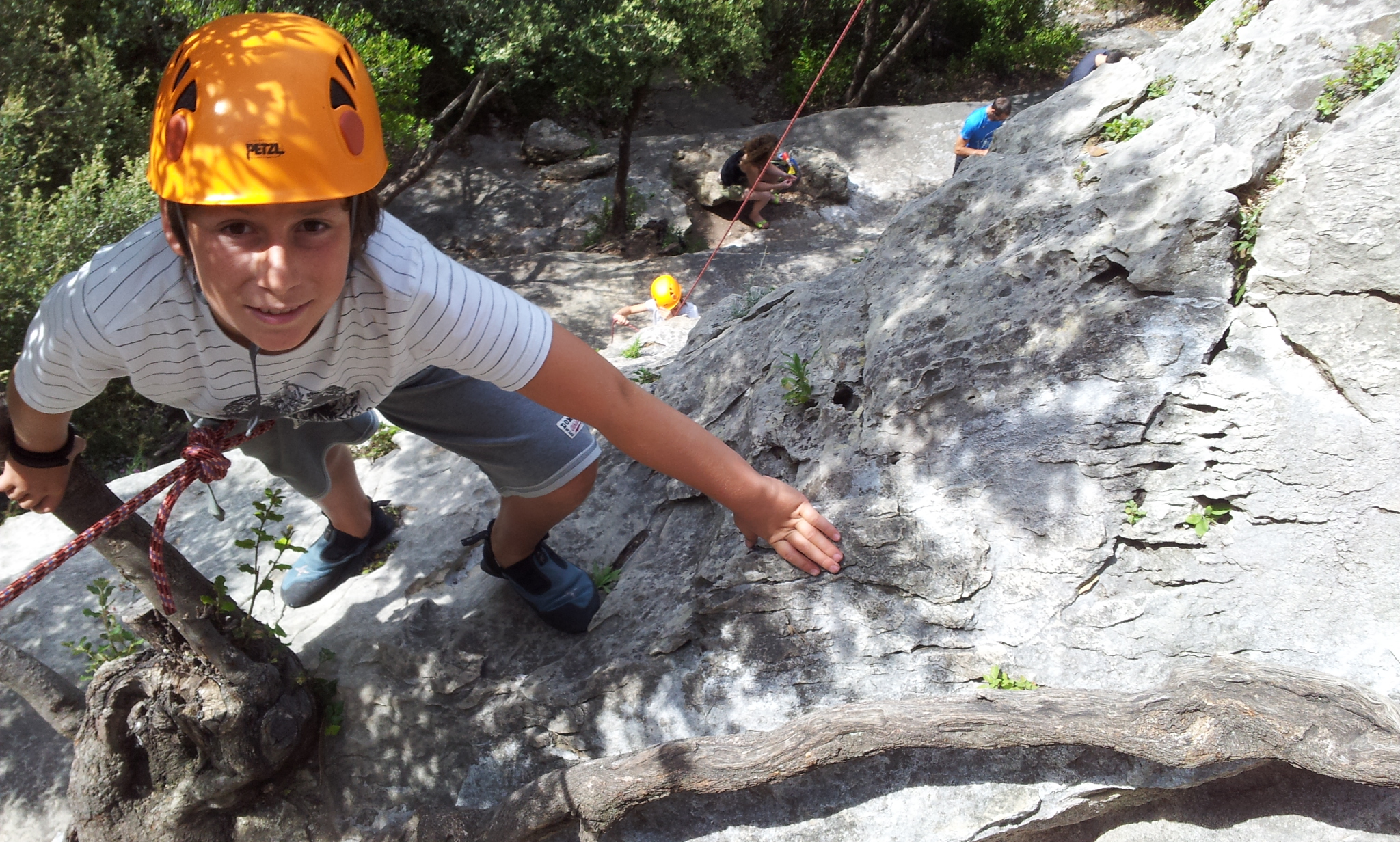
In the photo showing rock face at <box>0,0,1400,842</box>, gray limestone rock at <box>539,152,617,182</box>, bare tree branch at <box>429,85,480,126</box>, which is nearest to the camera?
rock face at <box>0,0,1400,842</box>

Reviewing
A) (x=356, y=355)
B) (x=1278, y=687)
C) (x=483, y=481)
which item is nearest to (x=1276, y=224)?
(x=1278, y=687)

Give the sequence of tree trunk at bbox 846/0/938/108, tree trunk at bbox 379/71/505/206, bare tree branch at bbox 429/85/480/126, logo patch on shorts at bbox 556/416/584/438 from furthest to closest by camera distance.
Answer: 1. tree trunk at bbox 846/0/938/108
2. bare tree branch at bbox 429/85/480/126
3. tree trunk at bbox 379/71/505/206
4. logo patch on shorts at bbox 556/416/584/438

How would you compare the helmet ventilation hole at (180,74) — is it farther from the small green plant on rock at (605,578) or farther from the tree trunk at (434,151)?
the tree trunk at (434,151)

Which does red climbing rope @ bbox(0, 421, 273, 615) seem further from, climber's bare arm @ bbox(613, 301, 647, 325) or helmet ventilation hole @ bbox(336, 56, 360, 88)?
climber's bare arm @ bbox(613, 301, 647, 325)

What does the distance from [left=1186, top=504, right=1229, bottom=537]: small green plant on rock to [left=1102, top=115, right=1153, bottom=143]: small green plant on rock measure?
138 cm

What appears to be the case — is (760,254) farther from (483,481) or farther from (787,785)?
(787,785)

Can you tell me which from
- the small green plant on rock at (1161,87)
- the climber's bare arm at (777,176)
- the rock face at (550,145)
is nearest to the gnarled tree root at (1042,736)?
the small green plant on rock at (1161,87)

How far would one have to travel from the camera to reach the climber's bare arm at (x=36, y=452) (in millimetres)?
1908

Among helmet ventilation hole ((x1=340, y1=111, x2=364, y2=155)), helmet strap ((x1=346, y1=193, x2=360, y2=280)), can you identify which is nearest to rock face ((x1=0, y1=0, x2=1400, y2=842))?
helmet strap ((x1=346, y1=193, x2=360, y2=280))

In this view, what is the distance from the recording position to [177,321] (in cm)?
176

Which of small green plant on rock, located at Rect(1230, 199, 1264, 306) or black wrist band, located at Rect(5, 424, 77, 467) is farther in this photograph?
small green plant on rock, located at Rect(1230, 199, 1264, 306)

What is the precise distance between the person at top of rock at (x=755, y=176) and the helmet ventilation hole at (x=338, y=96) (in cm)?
983

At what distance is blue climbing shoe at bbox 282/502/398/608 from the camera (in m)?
3.15

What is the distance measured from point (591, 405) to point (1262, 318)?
5.73 ft
